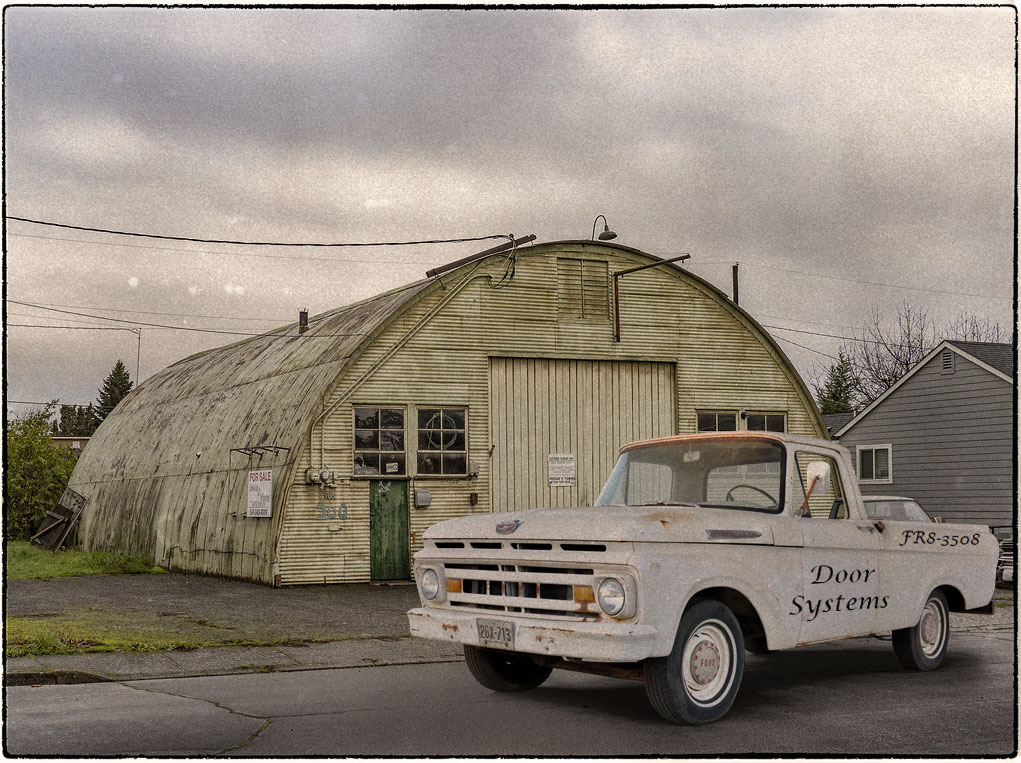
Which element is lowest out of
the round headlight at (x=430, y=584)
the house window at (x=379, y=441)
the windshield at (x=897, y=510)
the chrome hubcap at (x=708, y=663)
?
the chrome hubcap at (x=708, y=663)

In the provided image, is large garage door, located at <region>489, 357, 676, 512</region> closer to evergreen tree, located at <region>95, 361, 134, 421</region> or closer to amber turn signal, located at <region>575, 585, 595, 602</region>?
amber turn signal, located at <region>575, 585, 595, 602</region>

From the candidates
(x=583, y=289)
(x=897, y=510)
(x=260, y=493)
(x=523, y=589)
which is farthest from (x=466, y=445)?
(x=523, y=589)

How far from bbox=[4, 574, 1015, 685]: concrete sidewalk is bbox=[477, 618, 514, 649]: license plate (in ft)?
11.2

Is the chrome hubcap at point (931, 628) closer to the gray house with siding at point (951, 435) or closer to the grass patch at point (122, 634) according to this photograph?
the grass patch at point (122, 634)

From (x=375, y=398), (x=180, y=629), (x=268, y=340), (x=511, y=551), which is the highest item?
(x=268, y=340)

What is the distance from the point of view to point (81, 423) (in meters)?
80.3

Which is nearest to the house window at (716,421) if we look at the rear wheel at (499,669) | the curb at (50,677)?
the rear wheel at (499,669)

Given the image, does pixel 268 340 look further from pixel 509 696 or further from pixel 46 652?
pixel 509 696

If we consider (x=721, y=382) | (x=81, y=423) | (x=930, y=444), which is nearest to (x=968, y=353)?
(x=930, y=444)

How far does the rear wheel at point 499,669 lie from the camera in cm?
854

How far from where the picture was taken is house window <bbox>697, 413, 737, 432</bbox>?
22484 mm

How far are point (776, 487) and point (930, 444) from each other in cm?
2230

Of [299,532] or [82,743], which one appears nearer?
[82,743]

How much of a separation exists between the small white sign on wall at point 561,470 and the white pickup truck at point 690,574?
11813 millimetres
